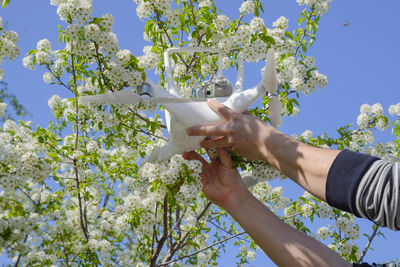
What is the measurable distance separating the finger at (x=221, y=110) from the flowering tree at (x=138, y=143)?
646 millimetres

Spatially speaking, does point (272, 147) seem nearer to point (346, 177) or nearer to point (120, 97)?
point (346, 177)

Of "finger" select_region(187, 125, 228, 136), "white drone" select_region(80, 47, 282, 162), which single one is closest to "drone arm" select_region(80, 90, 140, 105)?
"white drone" select_region(80, 47, 282, 162)

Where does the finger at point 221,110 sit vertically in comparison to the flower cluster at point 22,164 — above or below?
below

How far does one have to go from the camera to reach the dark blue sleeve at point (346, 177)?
125cm

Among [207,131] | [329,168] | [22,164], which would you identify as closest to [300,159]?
[329,168]

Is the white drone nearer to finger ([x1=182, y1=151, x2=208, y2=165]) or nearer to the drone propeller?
the drone propeller

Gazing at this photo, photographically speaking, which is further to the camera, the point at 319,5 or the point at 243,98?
the point at 319,5

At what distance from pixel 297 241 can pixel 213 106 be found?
877mm

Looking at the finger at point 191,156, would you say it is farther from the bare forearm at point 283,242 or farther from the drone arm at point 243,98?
the bare forearm at point 283,242

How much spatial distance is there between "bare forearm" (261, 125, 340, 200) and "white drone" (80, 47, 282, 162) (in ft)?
1.52

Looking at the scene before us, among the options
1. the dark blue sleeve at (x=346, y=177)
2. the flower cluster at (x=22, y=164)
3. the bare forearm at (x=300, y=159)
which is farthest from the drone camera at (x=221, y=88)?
the flower cluster at (x=22, y=164)

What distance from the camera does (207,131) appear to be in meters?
2.12

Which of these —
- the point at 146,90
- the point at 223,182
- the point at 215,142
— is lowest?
the point at 223,182

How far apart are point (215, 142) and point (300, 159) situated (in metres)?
0.71
